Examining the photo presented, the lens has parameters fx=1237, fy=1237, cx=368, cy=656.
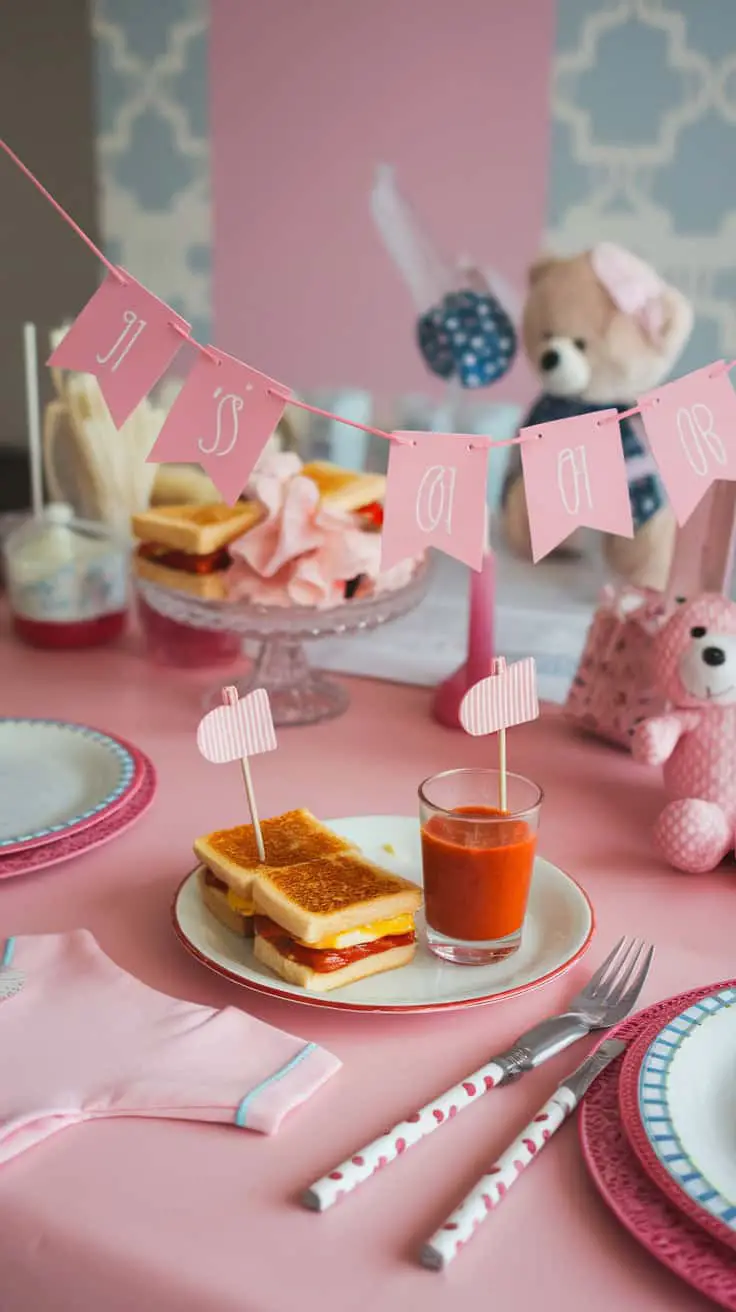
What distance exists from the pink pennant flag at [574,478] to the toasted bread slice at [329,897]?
0.86 feet

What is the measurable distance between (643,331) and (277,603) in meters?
0.70

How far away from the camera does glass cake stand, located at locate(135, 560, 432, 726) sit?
49.1 inches

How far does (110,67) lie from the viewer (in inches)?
148

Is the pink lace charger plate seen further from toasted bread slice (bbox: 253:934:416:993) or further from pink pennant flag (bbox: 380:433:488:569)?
pink pennant flag (bbox: 380:433:488:569)

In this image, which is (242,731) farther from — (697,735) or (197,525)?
(197,525)

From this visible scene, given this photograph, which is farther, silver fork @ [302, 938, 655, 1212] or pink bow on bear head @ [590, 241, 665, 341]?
pink bow on bear head @ [590, 241, 665, 341]

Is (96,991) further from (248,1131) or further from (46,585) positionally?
(46,585)

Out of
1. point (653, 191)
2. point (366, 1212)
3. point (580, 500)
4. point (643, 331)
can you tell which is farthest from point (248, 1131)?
point (653, 191)

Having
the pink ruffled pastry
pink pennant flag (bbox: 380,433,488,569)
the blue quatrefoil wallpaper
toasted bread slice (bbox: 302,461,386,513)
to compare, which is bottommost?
the pink ruffled pastry

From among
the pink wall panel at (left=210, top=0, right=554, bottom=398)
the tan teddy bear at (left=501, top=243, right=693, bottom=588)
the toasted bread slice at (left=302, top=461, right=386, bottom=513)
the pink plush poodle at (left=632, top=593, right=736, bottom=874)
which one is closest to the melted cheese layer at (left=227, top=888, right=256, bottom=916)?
the pink plush poodle at (left=632, top=593, right=736, bottom=874)

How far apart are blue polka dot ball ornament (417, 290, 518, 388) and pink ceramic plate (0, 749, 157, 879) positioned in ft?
2.99

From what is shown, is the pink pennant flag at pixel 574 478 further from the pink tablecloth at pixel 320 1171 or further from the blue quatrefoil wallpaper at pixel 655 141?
the blue quatrefoil wallpaper at pixel 655 141

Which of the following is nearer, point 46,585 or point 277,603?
point 277,603

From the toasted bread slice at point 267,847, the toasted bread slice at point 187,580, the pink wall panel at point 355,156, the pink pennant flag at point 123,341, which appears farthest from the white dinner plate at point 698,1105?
the pink wall panel at point 355,156
